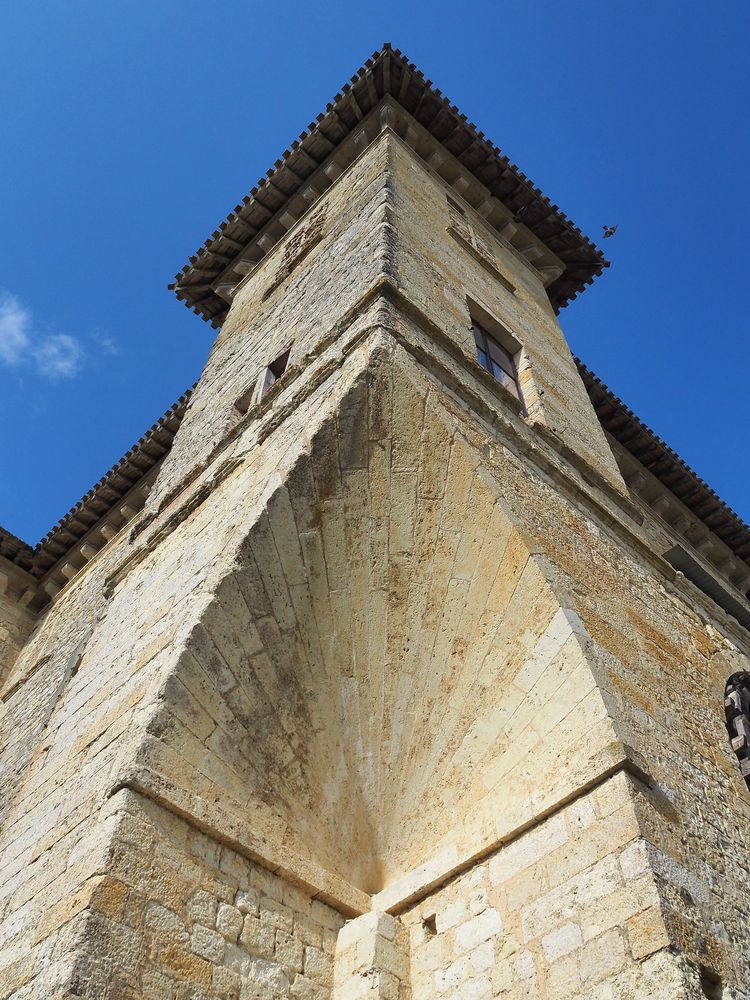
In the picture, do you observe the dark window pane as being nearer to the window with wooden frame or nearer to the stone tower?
the window with wooden frame

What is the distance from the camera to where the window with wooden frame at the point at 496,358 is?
19.8 feet

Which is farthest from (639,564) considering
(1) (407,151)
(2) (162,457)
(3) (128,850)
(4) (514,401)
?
(2) (162,457)

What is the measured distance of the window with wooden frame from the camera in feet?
19.8

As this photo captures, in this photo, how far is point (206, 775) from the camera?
331 cm

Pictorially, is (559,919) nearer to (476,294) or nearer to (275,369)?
(275,369)

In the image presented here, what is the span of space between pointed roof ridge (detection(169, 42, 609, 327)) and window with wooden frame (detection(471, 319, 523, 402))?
373 cm

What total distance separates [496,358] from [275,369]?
161 cm

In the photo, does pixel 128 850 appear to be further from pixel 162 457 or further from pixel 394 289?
pixel 162 457

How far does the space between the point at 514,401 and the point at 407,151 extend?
402 centimetres

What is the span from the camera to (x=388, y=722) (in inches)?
155

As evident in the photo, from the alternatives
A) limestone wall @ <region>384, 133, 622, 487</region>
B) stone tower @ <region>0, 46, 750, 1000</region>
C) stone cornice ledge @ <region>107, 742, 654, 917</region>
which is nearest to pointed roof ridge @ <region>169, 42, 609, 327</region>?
limestone wall @ <region>384, 133, 622, 487</region>

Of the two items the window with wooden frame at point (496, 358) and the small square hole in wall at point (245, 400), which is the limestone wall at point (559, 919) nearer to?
the window with wooden frame at point (496, 358)

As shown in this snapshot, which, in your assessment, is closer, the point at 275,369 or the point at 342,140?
the point at 275,369

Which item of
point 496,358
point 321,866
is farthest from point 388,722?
point 496,358
